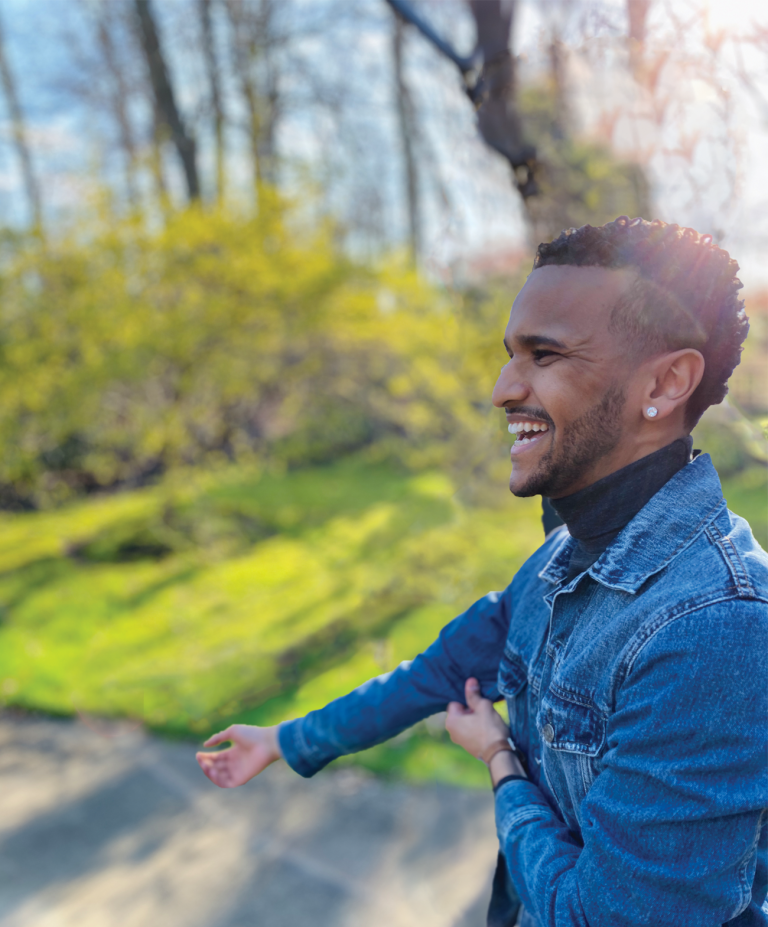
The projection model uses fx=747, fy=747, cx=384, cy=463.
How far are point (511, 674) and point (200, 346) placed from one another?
5.94 meters

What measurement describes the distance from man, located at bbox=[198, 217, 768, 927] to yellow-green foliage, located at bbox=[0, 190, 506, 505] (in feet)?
11.6

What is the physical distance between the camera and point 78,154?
9664mm

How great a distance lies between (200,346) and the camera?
676 centimetres

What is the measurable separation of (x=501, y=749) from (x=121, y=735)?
3344 millimetres

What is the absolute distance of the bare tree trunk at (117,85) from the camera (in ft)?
36.8

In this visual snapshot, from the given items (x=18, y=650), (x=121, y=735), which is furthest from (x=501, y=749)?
(x=18, y=650)

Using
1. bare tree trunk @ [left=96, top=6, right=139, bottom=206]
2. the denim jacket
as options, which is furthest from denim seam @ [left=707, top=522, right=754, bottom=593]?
bare tree trunk @ [left=96, top=6, right=139, bottom=206]

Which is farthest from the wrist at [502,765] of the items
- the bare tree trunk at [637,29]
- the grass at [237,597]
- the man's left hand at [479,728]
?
the bare tree trunk at [637,29]

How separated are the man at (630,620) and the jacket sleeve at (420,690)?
0.35 ft

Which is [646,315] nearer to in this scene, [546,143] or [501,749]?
[501,749]

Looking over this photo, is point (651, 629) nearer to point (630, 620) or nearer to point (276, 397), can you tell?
point (630, 620)

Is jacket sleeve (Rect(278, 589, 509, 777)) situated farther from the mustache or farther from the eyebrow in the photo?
the eyebrow

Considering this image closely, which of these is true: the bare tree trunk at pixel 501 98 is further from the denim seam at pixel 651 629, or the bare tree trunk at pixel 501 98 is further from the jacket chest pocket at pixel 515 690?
the denim seam at pixel 651 629

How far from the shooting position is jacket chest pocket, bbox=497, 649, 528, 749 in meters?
1.29
